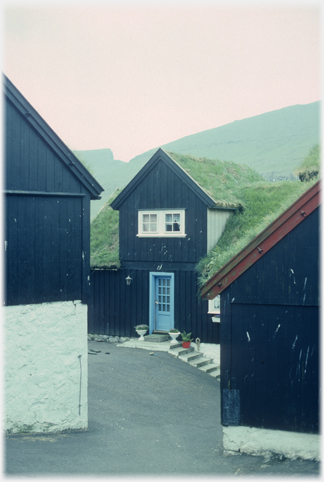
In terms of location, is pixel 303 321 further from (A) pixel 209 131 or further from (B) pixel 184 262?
(A) pixel 209 131

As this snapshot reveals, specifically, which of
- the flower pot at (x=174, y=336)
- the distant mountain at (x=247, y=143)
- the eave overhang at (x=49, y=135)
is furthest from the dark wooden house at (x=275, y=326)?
the distant mountain at (x=247, y=143)

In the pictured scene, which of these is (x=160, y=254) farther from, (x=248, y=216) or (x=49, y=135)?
(x=49, y=135)

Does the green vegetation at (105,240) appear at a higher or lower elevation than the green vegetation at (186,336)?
higher

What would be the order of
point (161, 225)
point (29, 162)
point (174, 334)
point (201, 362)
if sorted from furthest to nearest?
point (161, 225), point (174, 334), point (201, 362), point (29, 162)

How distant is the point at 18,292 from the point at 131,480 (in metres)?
4.51

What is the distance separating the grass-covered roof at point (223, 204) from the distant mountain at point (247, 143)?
62068 mm

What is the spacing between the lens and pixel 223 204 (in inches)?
781

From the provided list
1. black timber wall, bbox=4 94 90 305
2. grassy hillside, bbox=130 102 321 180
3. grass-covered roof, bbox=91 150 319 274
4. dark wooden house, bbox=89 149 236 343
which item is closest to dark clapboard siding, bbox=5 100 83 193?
black timber wall, bbox=4 94 90 305

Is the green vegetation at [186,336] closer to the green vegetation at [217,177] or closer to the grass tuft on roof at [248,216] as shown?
the grass tuft on roof at [248,216]

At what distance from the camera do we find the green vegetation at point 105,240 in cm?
2125

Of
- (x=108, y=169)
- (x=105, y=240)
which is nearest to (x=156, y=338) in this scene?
(x=105, y=240)

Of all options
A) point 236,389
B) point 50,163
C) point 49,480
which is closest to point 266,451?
point 236,389

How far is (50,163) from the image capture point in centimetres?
1126

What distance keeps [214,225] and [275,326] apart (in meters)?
10.8
